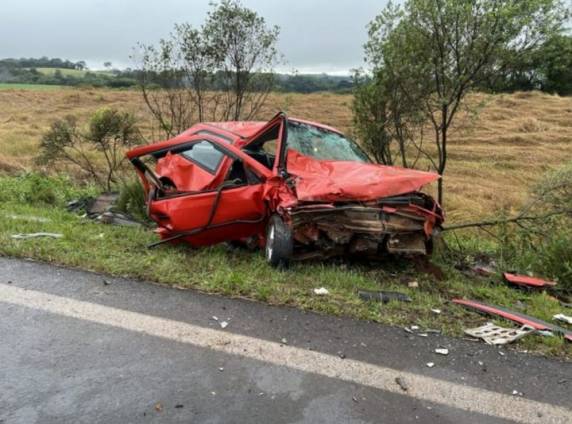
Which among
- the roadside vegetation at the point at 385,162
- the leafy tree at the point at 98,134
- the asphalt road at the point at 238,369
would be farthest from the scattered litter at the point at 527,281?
the leafy tree at the point at 98,134

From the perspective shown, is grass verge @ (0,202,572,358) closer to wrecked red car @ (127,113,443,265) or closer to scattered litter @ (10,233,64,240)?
scattered litter @ (10,233,64,240)

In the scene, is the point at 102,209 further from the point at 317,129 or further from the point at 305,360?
the point at 305,360

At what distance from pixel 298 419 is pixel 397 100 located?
6.57 m

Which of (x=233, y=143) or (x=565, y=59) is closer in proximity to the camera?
(x=233, y=143)

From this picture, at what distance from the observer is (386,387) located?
2896mm

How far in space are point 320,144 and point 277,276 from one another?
1.93 metres

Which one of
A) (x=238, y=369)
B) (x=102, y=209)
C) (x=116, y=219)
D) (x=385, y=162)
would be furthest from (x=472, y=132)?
(x=238, y=369)

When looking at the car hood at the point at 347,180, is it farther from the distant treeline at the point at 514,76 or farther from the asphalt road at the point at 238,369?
the distant treeline at the point at 514,76

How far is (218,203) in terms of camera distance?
209 inches

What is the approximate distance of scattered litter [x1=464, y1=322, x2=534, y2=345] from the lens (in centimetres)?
354

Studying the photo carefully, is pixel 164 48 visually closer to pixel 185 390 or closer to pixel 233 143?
pixel 233 143

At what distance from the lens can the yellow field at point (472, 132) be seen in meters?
12.0

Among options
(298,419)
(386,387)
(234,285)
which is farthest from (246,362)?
(234,285)

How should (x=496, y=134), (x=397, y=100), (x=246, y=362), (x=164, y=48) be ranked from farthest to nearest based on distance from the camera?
(x=496, y=134) < (x=164, y=48) < (x=397, y=100) < (x=246, y=362)
